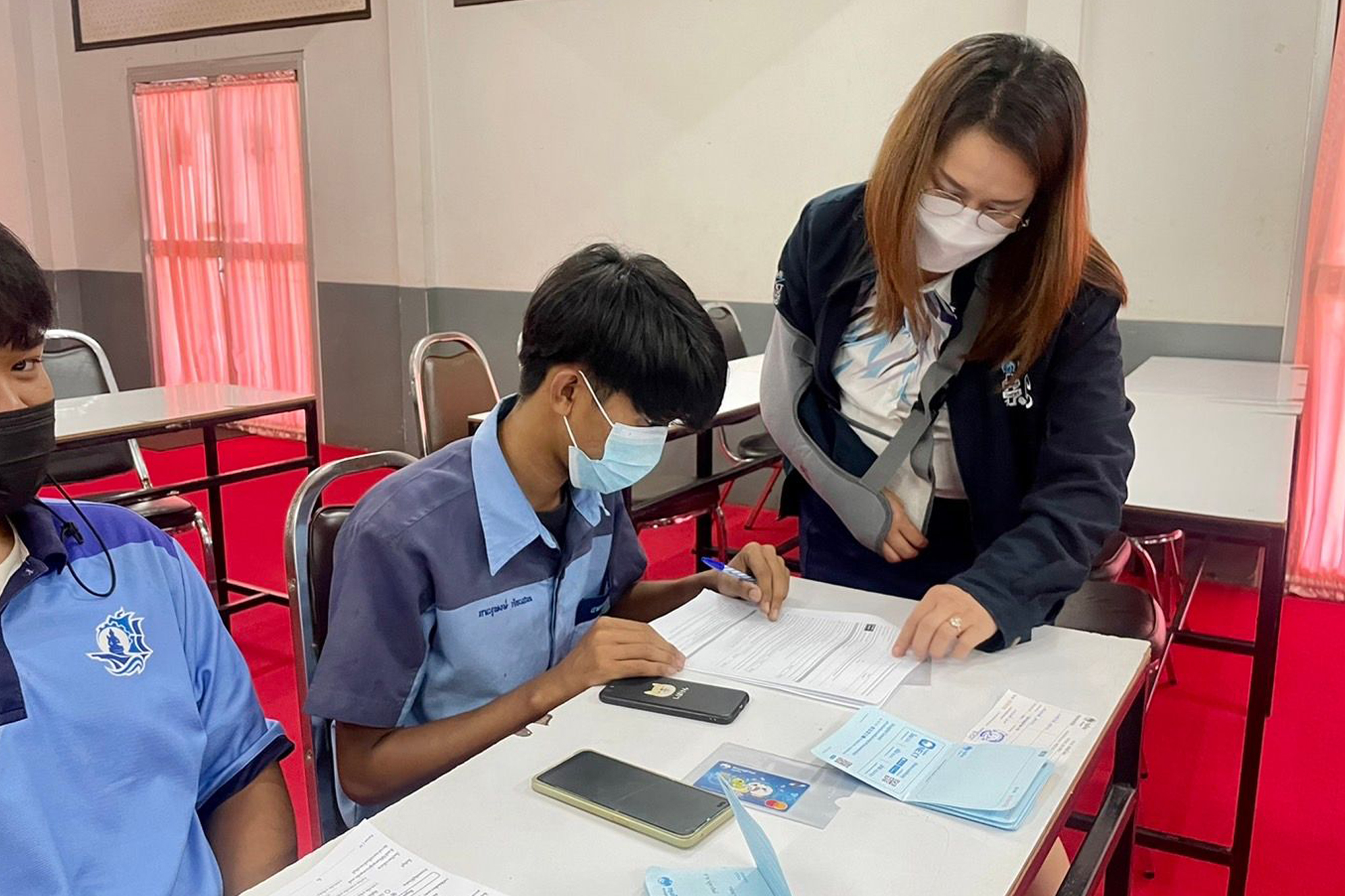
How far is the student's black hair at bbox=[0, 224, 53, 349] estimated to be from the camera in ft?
2.99

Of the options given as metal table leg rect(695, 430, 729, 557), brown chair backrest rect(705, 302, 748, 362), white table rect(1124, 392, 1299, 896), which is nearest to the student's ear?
white table rect(1124, 392, 1299, 896)

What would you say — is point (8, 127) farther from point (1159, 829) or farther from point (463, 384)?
point (1159, 829)

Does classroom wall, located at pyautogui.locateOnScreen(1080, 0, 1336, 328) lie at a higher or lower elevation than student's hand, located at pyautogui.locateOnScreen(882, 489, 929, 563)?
higher

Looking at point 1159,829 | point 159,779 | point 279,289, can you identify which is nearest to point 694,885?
point 159,779

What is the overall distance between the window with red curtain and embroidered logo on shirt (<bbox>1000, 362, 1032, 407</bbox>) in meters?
4.95

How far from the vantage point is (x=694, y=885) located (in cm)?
78

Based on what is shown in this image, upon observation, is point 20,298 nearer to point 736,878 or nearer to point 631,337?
point 631,337

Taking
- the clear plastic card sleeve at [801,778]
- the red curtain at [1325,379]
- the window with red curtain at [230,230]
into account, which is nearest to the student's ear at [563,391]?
the clear plastic card sleeve at [801,778]

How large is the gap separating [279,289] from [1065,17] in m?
4.09

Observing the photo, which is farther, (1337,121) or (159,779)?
(1337,121)

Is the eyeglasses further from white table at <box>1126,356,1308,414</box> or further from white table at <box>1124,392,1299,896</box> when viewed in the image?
white table at <box>1126,356,1308,414</box>

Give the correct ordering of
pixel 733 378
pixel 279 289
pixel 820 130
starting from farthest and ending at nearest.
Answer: pixel 279 289
pixel 820 130
pixel 733 378

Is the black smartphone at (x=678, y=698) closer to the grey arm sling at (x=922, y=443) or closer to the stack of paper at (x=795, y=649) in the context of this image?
the stack of paper at (x=795, y=649)

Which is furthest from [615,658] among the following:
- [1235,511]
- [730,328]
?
[730,328]
